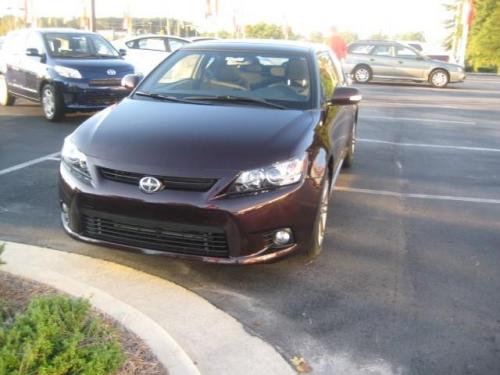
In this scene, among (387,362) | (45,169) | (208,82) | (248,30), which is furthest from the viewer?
(248,30)

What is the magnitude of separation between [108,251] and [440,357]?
8.34 feet

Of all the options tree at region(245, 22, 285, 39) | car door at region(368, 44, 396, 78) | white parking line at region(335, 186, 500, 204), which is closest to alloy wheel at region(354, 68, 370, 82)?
car door at region(368, 44, 396, 78)

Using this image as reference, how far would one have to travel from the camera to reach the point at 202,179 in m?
3.80

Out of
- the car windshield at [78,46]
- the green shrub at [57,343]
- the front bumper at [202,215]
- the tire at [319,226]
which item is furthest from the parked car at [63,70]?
the green shrub at [57,343]

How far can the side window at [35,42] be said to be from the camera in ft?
35.7

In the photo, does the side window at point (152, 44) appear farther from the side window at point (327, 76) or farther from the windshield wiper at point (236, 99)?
the windshield wiper at point (236, 99)

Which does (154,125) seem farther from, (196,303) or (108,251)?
(196,303)

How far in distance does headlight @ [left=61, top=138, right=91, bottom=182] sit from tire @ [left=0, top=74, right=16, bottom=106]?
29.5ft

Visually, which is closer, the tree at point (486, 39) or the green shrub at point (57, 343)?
the green shrub at point (57, 343)

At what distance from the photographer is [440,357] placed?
3.31 meters

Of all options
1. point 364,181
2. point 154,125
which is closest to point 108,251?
point 154,125

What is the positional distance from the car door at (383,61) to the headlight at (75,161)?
A: 19.9 metres

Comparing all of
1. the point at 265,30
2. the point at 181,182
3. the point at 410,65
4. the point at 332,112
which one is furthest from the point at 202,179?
the point at 265,30

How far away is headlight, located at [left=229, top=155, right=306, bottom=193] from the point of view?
3.84 metres
